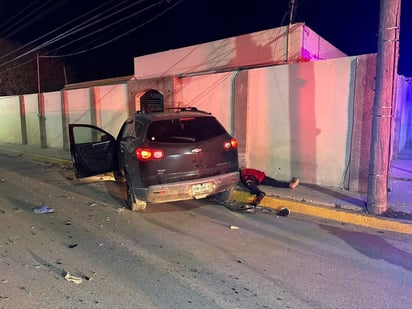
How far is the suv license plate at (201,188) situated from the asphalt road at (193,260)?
0.50 m

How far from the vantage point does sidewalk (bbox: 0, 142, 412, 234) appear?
17.8ft

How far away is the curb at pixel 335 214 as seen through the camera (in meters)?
5.24

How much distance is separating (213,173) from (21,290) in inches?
126

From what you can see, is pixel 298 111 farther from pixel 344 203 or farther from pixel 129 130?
pixel 129 130

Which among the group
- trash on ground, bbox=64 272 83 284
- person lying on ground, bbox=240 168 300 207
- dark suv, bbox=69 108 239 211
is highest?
dark suv, bbox=69 108 239 211

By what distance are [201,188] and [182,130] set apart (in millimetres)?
998

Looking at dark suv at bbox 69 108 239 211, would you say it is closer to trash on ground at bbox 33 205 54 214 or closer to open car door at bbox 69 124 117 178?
open car door at bbox 69 124 117 178

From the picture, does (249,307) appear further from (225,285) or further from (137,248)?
(137,248)

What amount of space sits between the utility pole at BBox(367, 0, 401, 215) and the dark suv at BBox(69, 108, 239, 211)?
2.23m

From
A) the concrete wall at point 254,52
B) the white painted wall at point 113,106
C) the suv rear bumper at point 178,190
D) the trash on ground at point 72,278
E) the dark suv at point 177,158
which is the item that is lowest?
the trash on ground at point 72,278

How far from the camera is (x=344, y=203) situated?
6.12 metres

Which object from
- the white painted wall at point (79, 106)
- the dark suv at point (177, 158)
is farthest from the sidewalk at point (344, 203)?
the white painted wall at point (79, 106)

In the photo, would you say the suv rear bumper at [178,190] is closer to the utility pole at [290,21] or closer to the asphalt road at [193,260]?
the asphalt road at [193,260]

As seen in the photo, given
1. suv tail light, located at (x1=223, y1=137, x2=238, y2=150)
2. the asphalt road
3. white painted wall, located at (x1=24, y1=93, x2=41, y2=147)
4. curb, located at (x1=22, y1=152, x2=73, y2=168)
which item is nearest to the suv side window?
the asphalt road
